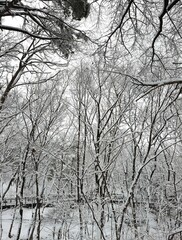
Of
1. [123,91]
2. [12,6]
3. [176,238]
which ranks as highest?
[12,6]

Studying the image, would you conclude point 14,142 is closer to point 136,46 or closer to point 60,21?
point 60,21

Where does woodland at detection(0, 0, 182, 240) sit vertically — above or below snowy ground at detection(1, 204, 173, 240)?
above

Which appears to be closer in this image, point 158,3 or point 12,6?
point 158,3

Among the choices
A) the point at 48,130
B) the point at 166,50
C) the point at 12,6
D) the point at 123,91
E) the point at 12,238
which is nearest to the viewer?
the point at 166,50

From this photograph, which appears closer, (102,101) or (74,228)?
(102,101)

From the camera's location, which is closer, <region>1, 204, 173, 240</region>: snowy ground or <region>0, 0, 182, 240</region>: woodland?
<region>0, 0, 182, 240</region>: woodland

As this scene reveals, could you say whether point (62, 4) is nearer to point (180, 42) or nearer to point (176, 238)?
point (180, 42)

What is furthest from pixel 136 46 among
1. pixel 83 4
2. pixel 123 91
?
pixel 123 91

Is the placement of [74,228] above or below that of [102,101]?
below

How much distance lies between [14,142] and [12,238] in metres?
A: 7.47

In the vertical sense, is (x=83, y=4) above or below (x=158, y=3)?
above

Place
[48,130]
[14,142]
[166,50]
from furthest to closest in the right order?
1. [14,142]
2. [48,130]
3. [166,50]

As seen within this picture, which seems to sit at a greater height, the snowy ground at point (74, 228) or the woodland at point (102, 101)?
the woodland at point (102, 101)

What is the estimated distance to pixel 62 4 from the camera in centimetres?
424
